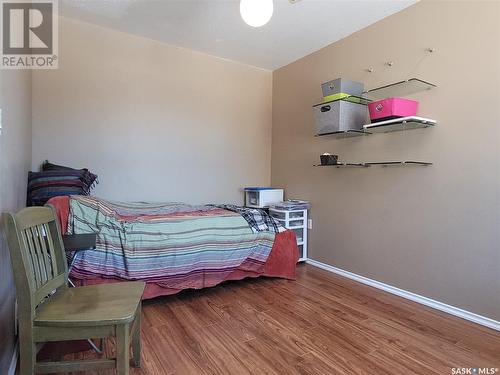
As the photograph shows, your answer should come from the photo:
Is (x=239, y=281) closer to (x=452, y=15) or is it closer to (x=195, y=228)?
(x=195, y=228)

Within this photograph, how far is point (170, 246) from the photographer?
2.31 meters

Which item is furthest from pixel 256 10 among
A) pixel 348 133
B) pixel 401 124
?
pixel 348 133

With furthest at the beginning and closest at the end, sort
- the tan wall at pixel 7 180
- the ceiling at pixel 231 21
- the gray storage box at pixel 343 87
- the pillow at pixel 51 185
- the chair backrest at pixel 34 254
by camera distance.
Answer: the gray storage box at pixel 343 87, the ceiling at pixel 231 21, the pillow at pixel 51 185, the tan wall at pixel 7 180, the chair backrest at pixel 34 254

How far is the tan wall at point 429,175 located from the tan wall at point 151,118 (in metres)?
1.04

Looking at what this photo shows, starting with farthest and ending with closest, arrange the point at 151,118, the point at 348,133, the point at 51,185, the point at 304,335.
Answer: the point at 151,118 < the point at 348,133 < the point at 51,185 < the point at 304,335

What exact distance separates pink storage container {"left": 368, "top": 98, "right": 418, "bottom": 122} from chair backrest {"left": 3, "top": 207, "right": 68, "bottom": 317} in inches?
93.2

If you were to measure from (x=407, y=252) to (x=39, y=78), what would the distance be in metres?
3.58

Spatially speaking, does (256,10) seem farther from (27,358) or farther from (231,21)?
(27,358)

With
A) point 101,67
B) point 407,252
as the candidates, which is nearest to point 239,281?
point 407,252

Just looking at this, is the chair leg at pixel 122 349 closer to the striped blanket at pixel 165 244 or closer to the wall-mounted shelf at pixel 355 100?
the striped blanket at pixel 165 244

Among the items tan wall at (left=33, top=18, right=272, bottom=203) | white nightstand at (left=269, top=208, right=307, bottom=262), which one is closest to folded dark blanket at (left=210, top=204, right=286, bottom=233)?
white nightstand at (left=269, top=208, right=307, bottom=262)

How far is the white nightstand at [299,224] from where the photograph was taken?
331cm

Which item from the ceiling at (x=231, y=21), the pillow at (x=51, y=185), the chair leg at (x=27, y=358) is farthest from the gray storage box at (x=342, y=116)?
the chair leg at (x=27, y=358)

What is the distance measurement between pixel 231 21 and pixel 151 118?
1294mm
